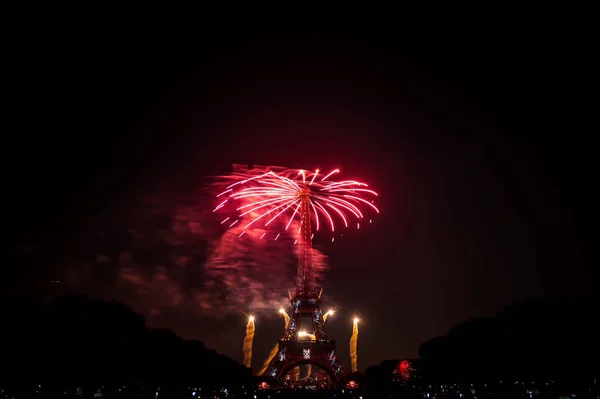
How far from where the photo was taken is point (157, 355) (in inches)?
2222

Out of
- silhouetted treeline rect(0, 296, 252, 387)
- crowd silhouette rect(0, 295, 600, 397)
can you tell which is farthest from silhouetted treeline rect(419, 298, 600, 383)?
silhouetted treeline rect(0, 296, 252, 387)

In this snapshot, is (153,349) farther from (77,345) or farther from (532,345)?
(532,345)

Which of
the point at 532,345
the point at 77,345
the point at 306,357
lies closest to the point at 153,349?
the point at 77,345

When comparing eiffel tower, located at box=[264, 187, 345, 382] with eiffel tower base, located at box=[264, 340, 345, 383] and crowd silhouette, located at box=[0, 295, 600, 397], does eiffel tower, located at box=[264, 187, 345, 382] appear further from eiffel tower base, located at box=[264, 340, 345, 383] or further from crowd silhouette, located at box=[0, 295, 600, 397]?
crowd silhouette, located at box=[0, 295, 600, 397]

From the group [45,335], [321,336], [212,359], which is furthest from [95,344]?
[321,336]

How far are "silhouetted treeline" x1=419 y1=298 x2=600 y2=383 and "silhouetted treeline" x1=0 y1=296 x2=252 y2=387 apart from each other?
32.3 metres

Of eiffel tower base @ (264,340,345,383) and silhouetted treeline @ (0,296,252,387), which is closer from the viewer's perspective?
silhouetted treeline @ (0,296,252,387)

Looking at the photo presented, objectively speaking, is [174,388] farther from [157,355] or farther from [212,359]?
[212,359]

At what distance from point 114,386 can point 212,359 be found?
1267 inches

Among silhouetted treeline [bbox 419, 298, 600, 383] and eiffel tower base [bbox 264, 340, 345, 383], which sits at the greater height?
eiffel tower base [bbox 264, 340, 345, 383]

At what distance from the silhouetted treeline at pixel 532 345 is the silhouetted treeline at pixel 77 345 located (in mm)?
32269

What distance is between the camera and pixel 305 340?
9631 cm

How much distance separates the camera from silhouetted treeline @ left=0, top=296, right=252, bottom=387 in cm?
3838

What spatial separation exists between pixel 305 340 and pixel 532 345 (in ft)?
175
